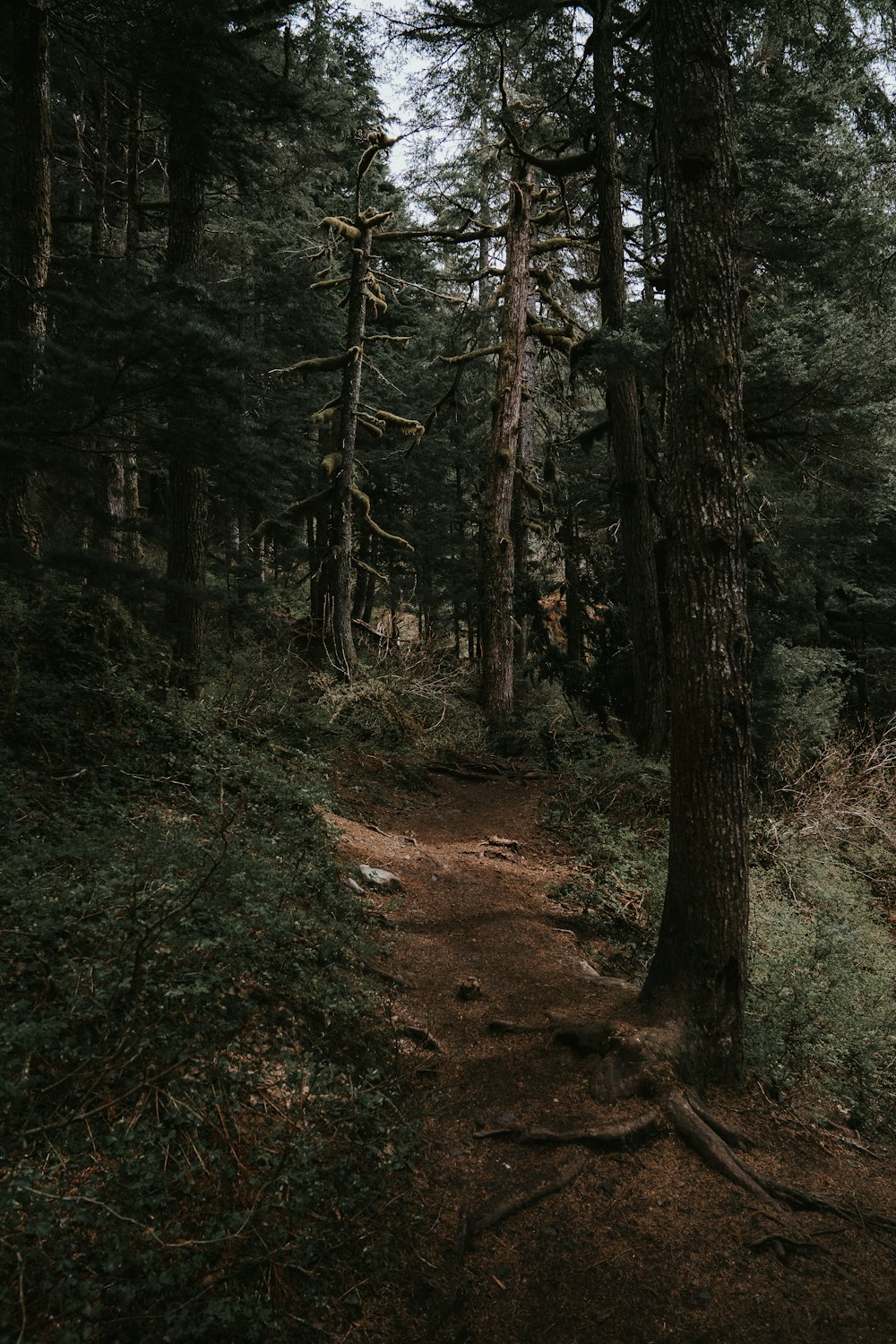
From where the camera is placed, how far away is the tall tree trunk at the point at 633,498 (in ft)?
33.4

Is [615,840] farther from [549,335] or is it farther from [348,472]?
[549,335]

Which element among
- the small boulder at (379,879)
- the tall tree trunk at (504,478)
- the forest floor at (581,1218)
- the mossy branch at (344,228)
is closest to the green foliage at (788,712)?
the tall tree trunk at (504,478)

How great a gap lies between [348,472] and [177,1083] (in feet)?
38.0

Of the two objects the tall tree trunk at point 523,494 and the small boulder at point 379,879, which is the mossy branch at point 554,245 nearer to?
the tall tree trunk at point 523,494

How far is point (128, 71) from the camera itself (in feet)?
25.3

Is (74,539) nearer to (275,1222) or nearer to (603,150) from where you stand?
(275,1222)

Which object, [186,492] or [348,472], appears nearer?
[186,492]

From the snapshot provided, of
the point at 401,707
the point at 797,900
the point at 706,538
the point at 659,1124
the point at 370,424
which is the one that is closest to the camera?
the point at 659,1124

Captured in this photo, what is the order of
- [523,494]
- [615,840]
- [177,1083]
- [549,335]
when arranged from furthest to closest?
[523,494] < [549,335] < [615,840] < [177,1083]

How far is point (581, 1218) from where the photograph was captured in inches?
127

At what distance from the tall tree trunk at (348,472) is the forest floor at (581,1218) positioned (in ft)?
27.6

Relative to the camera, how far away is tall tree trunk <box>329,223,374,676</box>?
13094 mm

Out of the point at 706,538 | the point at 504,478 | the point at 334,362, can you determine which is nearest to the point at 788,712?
the point at 504,478

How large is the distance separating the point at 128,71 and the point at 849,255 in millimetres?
11857
